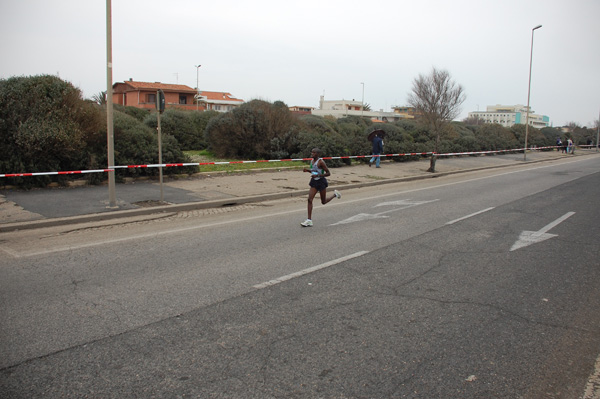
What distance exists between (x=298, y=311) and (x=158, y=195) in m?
8.48

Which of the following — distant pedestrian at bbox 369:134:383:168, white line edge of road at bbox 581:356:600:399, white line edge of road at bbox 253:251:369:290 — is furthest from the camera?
distant pedestrian at bbox 369:134:383:168

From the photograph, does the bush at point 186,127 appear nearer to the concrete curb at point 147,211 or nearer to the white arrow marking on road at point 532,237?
the concrete curb at point 147,211

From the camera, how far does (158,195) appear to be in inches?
484

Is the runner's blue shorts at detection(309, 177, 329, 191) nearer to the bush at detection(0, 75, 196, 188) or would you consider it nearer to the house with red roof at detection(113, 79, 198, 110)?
the bush at detection(0, 75, 196, 188)

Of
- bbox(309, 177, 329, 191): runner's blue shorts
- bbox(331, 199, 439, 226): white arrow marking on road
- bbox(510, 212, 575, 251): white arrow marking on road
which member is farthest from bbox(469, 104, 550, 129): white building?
bbox(309, 177, 329, 191): runner's blue shorts

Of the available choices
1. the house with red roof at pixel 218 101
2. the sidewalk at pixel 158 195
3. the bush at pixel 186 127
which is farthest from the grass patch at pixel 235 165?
the house with red roof at pixel 218 101

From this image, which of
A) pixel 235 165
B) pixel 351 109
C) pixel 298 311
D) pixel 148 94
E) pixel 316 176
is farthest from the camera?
pixel 351 109

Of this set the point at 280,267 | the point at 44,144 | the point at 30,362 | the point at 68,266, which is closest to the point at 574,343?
the point at 280,267

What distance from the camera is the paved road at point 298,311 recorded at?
3.54 m

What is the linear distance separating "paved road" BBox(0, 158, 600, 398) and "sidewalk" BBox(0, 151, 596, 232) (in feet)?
3.25

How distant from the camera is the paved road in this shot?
354 centimetres

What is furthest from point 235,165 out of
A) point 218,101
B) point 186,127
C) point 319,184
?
point 218,101

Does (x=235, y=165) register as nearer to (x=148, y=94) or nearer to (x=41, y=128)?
(x=41, y=128)

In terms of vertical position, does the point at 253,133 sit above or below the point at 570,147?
below
